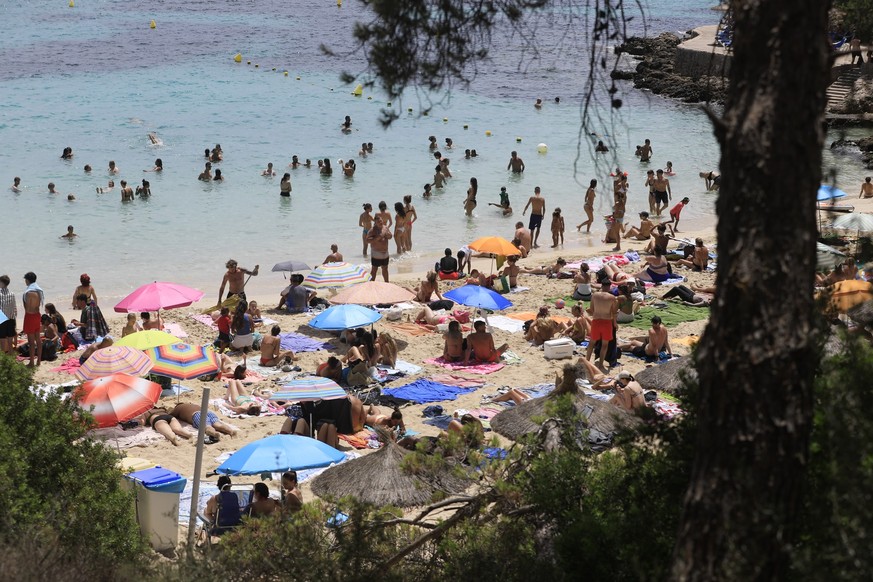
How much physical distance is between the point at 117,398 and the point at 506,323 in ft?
22.2

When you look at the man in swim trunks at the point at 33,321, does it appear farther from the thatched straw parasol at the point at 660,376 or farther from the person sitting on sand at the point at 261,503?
the thatched straw parasol at the point at 660,376

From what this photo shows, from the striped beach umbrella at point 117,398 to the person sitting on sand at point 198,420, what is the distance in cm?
60

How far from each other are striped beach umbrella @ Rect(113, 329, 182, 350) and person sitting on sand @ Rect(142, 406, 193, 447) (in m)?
0.90

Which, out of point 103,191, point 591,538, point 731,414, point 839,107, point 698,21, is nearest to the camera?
point 731,414

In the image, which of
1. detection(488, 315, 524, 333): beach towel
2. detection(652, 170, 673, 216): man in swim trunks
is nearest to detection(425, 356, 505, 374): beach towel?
detection(488, 315, 524, 333): beach towel

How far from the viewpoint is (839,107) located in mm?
32812

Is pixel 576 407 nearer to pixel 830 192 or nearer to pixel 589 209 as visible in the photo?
pixel 830 192

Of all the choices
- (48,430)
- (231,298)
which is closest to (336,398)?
(48,430)

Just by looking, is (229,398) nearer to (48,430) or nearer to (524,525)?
(48,430)

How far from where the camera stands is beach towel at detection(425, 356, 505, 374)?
13945mm

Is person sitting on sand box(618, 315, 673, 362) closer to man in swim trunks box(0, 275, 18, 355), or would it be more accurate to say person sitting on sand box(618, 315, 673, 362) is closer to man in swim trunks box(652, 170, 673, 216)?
man in swim trunks box(0, 275, 18, 355)

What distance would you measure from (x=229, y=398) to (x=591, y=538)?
8.21 meters

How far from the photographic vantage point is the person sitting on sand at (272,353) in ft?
46.7

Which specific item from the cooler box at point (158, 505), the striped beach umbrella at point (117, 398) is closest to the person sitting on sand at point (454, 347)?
the striped beach umbrella at point (117, 398)
